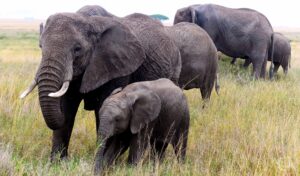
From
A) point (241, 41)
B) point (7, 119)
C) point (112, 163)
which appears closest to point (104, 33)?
point (112, 163)

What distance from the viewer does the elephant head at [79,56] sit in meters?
3.97

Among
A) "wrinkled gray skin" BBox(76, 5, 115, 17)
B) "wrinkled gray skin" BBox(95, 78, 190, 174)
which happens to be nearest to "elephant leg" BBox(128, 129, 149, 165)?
"wrinkled gray skin" BBox(95, 78, 190, 174)

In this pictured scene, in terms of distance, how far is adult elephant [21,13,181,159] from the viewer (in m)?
4.01

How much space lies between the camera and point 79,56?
4.31 metres

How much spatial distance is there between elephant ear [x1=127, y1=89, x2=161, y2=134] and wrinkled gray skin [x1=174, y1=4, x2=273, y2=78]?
7041 millimetres

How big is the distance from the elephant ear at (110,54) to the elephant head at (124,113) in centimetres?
24

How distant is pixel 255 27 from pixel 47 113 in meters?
8.63

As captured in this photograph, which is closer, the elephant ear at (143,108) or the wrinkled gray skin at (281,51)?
the elephant ear at (143,108)

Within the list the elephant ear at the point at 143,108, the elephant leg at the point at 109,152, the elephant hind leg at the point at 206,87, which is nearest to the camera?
the elephant leg at the point at 109,152

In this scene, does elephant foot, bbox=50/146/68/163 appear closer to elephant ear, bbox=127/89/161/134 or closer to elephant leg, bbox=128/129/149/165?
elephant leg, bbox=128/129/149/165

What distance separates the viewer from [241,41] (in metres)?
11.8

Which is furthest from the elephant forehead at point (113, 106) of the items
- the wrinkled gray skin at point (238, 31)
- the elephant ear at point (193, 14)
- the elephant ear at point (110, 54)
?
the wrinkled gray skin at point (238, 31)

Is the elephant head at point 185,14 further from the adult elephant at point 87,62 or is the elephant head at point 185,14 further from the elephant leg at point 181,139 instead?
the elephant leg at point 181,139

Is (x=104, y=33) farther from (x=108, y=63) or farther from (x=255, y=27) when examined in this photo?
(x=255, y=27)
